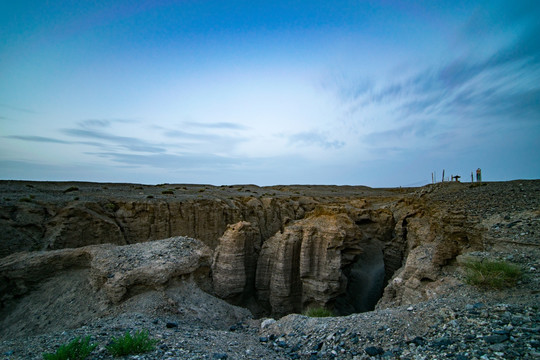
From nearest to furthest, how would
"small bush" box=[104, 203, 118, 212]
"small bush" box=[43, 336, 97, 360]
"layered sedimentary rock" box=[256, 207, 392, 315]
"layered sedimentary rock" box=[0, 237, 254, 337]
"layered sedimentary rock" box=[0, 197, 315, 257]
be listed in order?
"small bush" box=[43, 336, 97, 360], "layered sedimentary rock" box=[0, 237, 254, 337], "layered sedimentary rock" box=[256, 207, 392, 315], "layered sedimentary rock" box=[0, 197, 315, 257], "small bush" box=[104, 203, 118, 212]

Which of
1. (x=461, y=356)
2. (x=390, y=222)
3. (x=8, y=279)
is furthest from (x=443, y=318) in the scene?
(x=390, y=222)

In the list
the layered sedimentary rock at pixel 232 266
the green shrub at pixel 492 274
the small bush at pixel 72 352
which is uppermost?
the green shrub at pixel 492 274

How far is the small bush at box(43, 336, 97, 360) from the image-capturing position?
5.80 meters

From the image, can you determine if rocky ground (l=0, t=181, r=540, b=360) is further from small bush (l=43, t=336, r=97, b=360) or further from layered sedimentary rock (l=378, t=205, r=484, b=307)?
small bush (l=43, t=336, r=97, b=360)

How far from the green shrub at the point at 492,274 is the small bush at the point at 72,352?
10.4 meters

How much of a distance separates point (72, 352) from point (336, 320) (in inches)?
268

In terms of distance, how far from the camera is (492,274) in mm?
8656

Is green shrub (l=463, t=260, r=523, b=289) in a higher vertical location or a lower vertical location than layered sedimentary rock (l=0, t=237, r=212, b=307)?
higher

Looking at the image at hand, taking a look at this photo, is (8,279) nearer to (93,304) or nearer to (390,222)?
(93,304)

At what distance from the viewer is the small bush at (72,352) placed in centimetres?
580

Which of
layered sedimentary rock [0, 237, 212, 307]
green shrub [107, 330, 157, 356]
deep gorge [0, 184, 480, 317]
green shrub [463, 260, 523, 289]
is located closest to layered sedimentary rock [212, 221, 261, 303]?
deep gorge [0, 184, 480, 317]

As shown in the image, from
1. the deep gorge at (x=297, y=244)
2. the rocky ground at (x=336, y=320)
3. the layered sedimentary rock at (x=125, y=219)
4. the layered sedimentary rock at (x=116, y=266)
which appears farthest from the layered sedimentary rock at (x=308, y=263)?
the layered sedimentary rock at (x=116, y=266)

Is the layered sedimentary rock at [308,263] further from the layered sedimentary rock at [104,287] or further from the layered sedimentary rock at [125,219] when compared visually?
the layered sedimentary rock at [104,287]

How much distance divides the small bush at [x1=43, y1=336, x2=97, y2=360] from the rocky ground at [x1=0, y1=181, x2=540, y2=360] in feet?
1.17
